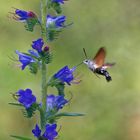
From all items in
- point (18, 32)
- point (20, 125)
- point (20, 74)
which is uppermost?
point (18, 32)

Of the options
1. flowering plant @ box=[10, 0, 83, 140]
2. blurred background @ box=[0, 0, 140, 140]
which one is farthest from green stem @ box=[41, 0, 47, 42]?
blurred background @ box=[0, 0, 140, 140]

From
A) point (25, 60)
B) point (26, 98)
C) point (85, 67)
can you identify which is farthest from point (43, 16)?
point (85, 67)

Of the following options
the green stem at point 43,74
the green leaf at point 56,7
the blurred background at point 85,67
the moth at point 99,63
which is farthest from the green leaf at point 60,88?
the blurred background at point 85,67

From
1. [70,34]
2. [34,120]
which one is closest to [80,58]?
[70,34]

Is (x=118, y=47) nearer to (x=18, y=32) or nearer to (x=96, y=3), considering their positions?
(x=96, y=3)

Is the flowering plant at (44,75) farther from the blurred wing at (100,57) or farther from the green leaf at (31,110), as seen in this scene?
the blurred wing at (100,57)

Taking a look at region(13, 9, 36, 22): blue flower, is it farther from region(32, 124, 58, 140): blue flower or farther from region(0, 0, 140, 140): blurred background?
region(0, 0, 140, 140): blurred background

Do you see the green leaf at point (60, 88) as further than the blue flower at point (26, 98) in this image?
Yes
